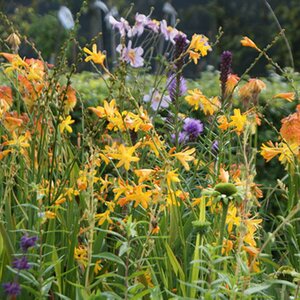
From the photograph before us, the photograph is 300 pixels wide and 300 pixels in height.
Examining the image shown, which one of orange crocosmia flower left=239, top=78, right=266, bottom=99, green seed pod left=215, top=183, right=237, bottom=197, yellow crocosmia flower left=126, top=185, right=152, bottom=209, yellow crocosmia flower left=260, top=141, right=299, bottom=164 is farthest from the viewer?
orange crocosmia flower left=239, top=78, right=266, bottom=99

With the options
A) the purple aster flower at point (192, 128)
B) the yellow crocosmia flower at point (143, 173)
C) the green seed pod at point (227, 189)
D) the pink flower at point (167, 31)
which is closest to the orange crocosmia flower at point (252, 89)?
the purple aster flower at point (192, 128)

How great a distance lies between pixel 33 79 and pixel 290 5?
31.7 ft

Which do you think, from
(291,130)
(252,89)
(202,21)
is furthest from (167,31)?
(202,21)

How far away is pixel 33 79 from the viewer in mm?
2289

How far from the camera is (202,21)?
39.3 ft

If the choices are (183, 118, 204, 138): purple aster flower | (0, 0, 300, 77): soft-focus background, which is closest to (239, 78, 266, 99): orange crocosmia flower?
(183, 118, 204, 138): purple aster flower

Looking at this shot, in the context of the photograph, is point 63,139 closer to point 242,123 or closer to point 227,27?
point 242,123

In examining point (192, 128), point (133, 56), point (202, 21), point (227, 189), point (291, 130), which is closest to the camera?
point (227, 189)

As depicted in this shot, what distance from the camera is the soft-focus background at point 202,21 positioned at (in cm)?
1103

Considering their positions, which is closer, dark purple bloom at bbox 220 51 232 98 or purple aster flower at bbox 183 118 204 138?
dark purple bloom at bbox 220 51 232 98

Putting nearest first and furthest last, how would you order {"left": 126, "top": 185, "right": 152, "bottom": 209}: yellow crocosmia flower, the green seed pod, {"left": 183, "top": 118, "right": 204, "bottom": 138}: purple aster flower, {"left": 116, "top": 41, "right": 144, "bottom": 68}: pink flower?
the green seed pod
{"left": 126, "top": 185, "right": 152, "bottom": 209}: yellow crocosmia flower
{"left": 116, "top": 41, "right": 144, "bottom": 68}: pink flower
{"left": 183, "top": 118, "right": 204, "bottom": 138}: purple aster flower

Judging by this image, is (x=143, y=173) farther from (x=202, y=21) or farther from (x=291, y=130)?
(x=202, y=21)

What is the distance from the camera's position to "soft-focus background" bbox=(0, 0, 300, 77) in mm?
11031

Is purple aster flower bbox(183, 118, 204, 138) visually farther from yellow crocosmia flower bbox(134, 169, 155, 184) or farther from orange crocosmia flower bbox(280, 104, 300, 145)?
yellow crocosmia flower bbox(134, 169, 155, 184)
